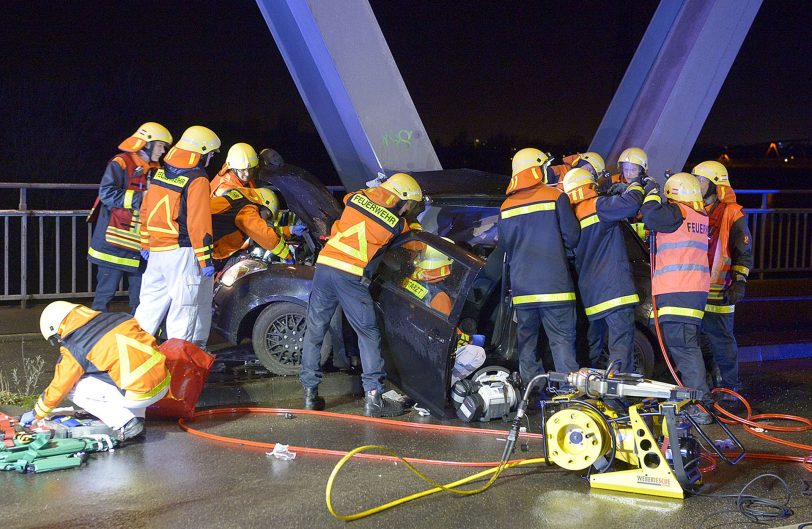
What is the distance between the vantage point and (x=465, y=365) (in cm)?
654

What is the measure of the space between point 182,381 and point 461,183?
302 centimetres

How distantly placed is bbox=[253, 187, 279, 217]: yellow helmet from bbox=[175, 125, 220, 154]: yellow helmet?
805 mm

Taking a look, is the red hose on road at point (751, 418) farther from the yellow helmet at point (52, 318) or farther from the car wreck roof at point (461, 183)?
the yellow helmet at point (52, 318)

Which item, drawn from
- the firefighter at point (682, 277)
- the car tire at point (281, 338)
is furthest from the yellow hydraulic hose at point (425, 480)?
the car tire at point (281, 338)

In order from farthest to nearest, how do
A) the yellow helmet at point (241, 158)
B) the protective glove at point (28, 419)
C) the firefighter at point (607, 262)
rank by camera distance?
the yellow helmet at point (241, 158)
the firefighter at point (607, 262)
the protective glove at point (28, 419)

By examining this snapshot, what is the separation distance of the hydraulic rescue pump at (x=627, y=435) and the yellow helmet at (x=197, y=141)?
3.39 metres

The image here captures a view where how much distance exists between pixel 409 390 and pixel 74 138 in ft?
52.4

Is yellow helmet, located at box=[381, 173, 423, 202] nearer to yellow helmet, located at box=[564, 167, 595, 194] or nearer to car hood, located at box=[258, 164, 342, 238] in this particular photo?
car hood, located at box=[258, 164, 342, 238]

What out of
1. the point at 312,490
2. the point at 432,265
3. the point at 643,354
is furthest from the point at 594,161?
the point at 312,490

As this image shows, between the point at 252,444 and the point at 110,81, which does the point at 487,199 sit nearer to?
the point at 252,444

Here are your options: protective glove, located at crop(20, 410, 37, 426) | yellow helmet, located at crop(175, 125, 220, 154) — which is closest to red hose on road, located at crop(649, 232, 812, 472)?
yellow helmet, located at crop(175, 125, 220, 154)

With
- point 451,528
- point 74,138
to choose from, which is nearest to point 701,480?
point 451,528

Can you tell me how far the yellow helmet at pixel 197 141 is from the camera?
6875mm

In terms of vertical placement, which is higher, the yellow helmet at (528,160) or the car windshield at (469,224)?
the yellow helmet at (528,160)
